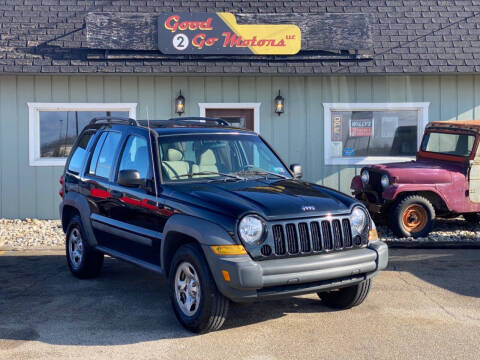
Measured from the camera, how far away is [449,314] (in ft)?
19.7

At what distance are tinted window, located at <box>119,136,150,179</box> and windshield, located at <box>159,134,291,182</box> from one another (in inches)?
7.3

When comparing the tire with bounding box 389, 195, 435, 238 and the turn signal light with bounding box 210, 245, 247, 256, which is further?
the tire with bounding box 389, 195, 435, 238

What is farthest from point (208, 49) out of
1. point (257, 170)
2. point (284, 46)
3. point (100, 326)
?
point (100, 326)

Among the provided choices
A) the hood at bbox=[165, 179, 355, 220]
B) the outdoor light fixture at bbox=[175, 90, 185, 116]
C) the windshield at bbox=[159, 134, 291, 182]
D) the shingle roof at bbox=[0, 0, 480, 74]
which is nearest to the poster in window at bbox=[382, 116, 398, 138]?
the shingle roof at bbox=[0, 0, 480, 74]

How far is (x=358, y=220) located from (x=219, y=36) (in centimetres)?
743

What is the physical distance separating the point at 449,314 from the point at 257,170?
7.57ft

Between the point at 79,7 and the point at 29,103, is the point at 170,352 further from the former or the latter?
the point at 79,7

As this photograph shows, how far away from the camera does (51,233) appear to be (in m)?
11.1

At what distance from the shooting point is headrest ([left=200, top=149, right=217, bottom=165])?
641 centimetres

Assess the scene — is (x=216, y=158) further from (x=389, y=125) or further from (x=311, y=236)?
(x=389, y=125)

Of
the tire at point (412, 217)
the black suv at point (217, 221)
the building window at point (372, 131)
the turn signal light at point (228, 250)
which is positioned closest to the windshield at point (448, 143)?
the tire at point (412, 217)

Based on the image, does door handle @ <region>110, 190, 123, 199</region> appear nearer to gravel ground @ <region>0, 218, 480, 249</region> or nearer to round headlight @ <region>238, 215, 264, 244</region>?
round headlight @ <region>238, 215, 264, 244</region>

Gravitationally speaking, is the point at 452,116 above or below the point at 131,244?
above

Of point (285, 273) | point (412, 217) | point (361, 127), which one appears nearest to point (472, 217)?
point (412, 217)
